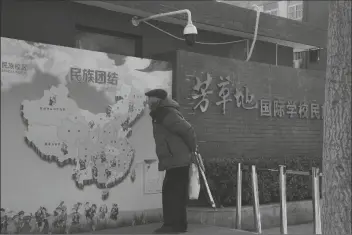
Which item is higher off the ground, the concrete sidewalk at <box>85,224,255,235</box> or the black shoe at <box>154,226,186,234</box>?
the black shoe at <box>154,226,186,234</box>

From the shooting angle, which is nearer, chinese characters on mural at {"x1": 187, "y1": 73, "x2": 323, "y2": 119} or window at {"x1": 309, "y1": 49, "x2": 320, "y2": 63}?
chinese characters on mural at {"x1": 187, "y1": 73, "x2": 323, "y2": 119}

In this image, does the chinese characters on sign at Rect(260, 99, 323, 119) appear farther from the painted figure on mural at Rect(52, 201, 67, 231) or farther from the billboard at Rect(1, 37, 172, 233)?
the painted figure on mural at Rect(52, 201, 67, 231)

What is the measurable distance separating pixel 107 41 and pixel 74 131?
316 centimetres

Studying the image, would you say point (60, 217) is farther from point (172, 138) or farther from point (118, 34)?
point (118, 34)

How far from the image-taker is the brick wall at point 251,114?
8219 millimetres

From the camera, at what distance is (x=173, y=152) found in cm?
605

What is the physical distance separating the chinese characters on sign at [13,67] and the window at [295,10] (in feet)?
32.6

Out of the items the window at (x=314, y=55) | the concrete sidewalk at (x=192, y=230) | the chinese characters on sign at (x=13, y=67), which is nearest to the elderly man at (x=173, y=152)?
the concrete sidewalk at (x=192, y=230)

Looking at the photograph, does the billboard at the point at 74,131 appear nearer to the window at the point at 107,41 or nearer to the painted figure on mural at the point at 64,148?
the painted figure on mural at the point at 64,148

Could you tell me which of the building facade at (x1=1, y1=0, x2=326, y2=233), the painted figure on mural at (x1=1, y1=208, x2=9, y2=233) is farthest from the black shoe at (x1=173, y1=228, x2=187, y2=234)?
the painted figure on mural at (x1=1, y1=208, x2=9, y2=233)

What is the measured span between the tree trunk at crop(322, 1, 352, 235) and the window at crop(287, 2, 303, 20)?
11.0 metres

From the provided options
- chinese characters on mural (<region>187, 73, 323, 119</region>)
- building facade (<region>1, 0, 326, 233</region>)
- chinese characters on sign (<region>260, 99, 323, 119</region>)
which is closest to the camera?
building facade (<region>1, 0, 326, 233</region>)

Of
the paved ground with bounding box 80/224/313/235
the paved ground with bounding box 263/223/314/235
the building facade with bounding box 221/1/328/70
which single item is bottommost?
the paved ground with bounding box 263/223/314/235

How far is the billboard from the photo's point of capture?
228 inches
